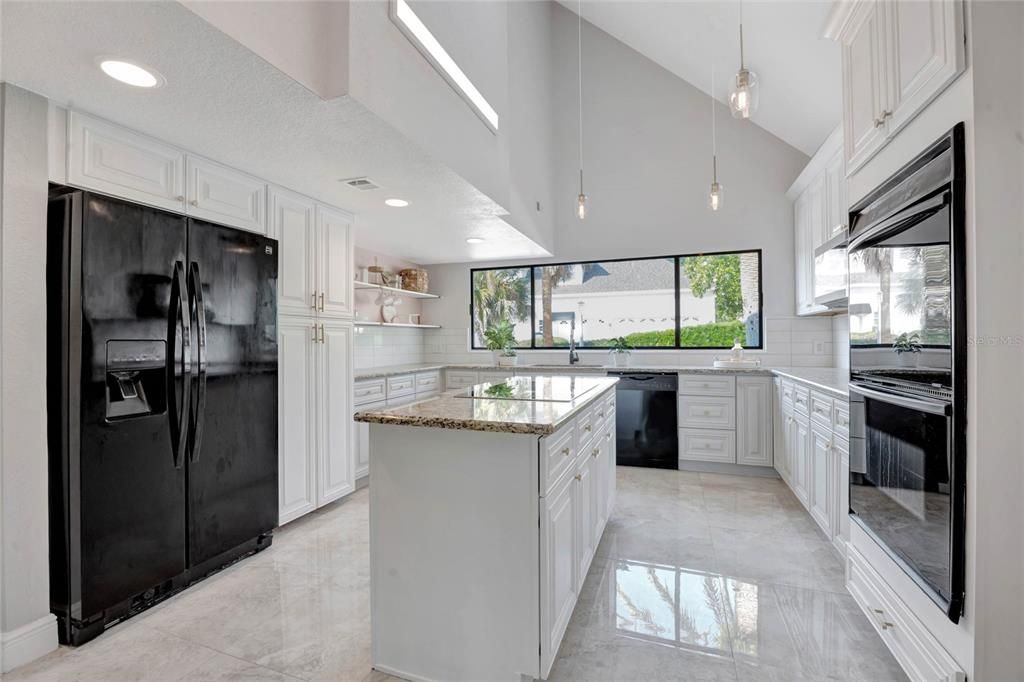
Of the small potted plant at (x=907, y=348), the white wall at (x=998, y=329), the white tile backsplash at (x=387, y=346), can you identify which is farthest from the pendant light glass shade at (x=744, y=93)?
the white tile backsplash at (x=387, y=346)

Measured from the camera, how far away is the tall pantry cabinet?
9.51 ft

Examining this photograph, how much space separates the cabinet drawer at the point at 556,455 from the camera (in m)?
1.53

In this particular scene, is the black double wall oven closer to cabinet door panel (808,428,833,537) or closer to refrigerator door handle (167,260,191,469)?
cabinet door panel (808,428,833,537)

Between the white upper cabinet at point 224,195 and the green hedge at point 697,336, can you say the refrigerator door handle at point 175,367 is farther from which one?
the green hedge at point 697,336

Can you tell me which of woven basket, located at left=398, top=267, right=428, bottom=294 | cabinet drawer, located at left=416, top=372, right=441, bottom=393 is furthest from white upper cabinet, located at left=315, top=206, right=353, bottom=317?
woven basket, located at left=398, top=267, right=428, bottom=294

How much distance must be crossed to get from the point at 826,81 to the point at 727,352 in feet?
7.95

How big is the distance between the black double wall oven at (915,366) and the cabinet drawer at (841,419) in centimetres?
51

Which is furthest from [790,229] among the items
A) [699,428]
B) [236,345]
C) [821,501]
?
[236,345]

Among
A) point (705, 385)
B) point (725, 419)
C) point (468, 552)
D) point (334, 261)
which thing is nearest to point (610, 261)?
point (705, 385)

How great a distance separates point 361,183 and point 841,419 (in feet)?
9.57

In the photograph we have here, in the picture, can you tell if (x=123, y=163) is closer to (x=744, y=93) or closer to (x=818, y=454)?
(x=744, y=93)

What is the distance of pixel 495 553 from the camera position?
153cm

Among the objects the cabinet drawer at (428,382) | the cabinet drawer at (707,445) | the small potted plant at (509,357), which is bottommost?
the cabinet drawer at (707,445)

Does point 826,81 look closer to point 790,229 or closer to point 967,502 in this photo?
point 790,229
